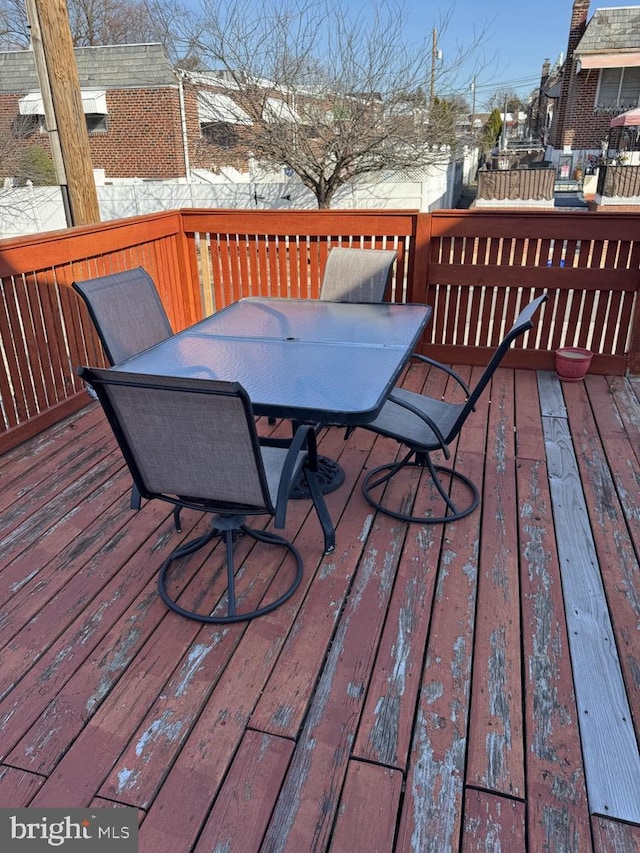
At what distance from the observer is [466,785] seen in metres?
1.39

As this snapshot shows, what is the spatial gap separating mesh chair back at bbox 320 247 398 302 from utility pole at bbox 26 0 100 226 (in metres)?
1.89

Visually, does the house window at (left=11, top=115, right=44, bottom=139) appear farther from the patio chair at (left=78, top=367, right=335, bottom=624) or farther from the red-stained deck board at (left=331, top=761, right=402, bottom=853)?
the red-stained deck board at (left=331, top=761, right=402, bottom=853)

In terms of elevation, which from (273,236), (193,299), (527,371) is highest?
(273,236)

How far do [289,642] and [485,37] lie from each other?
9771 millimetres

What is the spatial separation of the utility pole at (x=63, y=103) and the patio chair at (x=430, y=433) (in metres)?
2.90

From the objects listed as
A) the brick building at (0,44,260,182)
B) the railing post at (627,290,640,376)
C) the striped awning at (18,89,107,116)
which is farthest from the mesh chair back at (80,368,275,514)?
the striped awning at (18,89,107,116)

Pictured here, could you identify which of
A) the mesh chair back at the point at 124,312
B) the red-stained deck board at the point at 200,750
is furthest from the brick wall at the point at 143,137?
the red-stained deck board at the point at 200,750

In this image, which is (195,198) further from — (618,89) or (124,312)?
(618,89)

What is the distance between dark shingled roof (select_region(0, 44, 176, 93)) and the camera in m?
14.1

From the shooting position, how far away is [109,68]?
576 inches

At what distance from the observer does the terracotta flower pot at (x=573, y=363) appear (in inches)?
154

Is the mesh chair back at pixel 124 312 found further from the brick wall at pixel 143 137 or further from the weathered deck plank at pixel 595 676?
the brick wall at pixel 143 137

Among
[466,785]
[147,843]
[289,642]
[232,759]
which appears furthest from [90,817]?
[466,785]

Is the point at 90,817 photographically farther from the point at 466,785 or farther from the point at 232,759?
the point at 466,785
